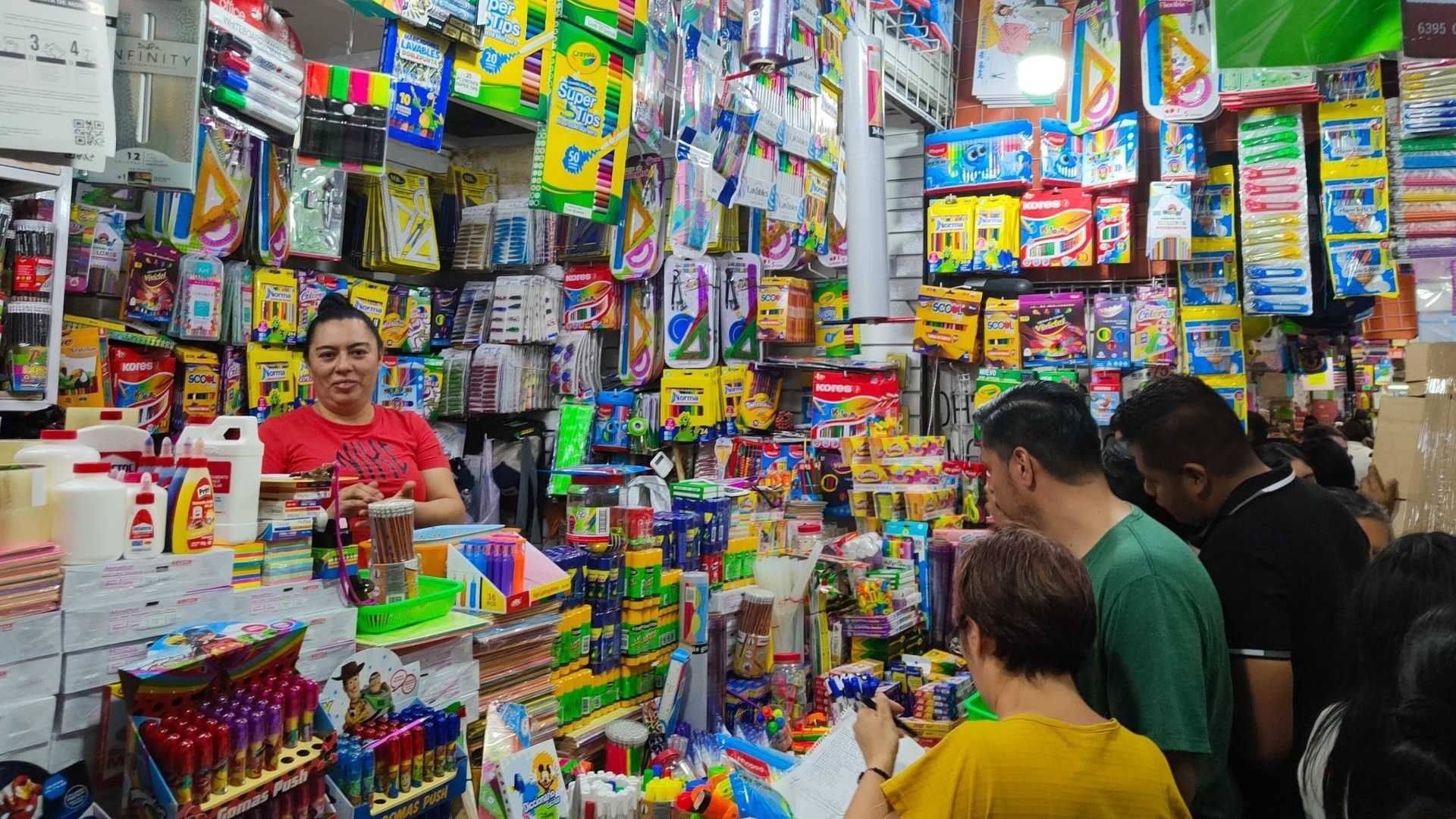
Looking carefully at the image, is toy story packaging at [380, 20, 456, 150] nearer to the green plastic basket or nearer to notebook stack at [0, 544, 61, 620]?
the green plastic basket

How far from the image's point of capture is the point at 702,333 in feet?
18.2

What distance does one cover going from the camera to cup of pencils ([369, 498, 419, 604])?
6.14 feet

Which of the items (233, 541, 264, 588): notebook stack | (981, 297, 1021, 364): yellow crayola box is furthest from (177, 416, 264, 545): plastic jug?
(981, 297, 1021, 364): yellow crayola box

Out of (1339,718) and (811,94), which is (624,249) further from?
(1339,718)

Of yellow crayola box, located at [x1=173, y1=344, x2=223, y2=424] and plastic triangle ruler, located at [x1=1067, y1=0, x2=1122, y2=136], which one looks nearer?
yellow crayola box, located at [x1=173, y1=344, x2=223, y2=424]

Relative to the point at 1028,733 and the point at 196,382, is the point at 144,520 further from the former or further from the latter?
the point at 196,382

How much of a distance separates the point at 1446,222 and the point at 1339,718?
2.54m

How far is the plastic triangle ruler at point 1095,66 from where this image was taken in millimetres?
5848

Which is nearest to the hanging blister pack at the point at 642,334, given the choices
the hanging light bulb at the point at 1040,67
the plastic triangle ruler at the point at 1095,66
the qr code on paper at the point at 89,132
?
the hanging light bulb at the point at 1040,67

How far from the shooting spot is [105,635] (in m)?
1.41

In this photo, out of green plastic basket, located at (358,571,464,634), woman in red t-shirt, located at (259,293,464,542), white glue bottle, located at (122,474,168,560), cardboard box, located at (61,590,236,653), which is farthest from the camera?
woman in red t-shirt, located at (259,293,464,542)

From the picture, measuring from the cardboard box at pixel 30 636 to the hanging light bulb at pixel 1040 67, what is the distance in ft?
19.0

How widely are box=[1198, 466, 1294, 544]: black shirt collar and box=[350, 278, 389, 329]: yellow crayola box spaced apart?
3.93m

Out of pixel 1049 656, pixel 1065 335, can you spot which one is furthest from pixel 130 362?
pixel 1065 335
